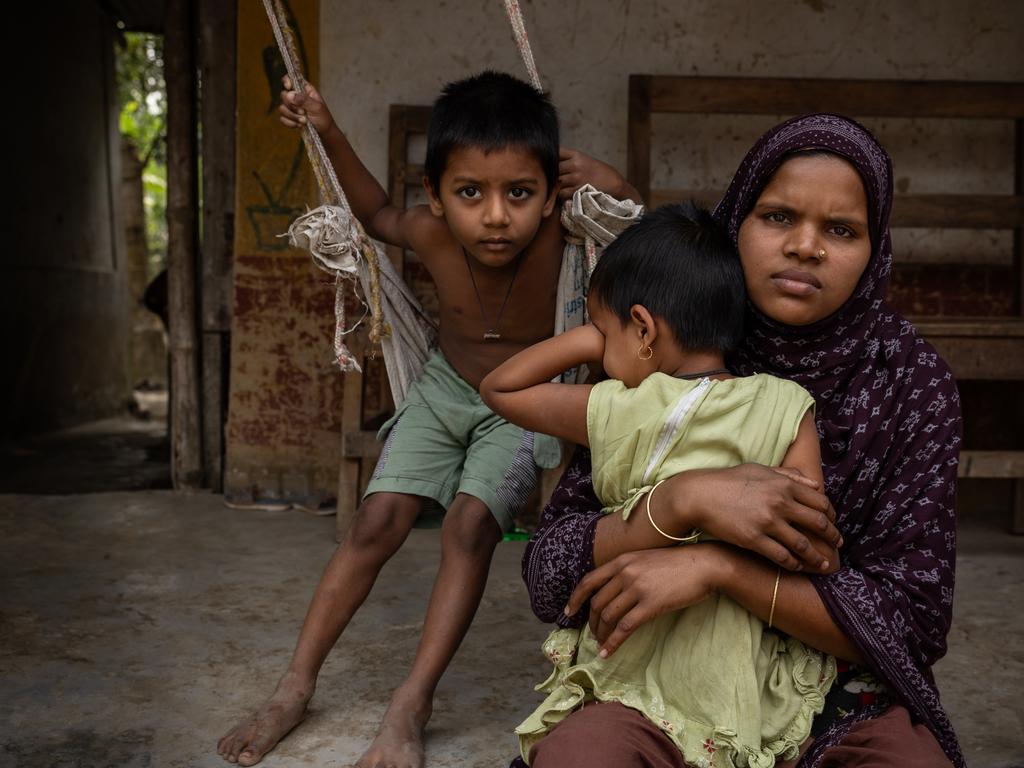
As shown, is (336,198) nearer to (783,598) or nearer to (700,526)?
(700,526)

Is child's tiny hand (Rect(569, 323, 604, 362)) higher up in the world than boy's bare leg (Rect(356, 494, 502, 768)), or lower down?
higher up

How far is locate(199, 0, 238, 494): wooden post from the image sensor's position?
4.07 metres

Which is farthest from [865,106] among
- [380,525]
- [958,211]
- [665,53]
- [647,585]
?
[647,585]

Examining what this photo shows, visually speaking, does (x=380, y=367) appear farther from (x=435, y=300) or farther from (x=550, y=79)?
(x=550, y=79)

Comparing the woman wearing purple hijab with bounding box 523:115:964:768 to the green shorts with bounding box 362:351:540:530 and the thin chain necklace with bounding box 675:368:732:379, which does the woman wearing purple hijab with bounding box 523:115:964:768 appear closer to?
the thin chain necklace with bounding box 675:368:732:379

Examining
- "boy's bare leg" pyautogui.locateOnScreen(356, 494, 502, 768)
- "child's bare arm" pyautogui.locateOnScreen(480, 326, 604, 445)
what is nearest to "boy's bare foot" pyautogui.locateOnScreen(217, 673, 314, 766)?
"boy's bare leg" pyautogui.locateOnScreen(356, 494, 502, 768)

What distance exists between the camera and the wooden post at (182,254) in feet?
14.3

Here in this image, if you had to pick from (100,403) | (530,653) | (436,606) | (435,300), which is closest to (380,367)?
(435,300)

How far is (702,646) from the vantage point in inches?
57.7

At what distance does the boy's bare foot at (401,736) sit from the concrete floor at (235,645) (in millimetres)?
75

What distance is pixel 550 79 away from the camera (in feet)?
12.8

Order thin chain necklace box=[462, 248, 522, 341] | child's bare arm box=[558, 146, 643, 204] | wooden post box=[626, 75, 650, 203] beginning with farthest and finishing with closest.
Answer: wooden post box=[626, 75, 650, 203] < thin chain necklace box=[462, 248, 522, 341] < child's bare arm box=[558, 146, 643, 204]

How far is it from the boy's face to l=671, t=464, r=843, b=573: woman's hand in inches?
36.9

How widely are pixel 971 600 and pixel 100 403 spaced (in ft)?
21.1
